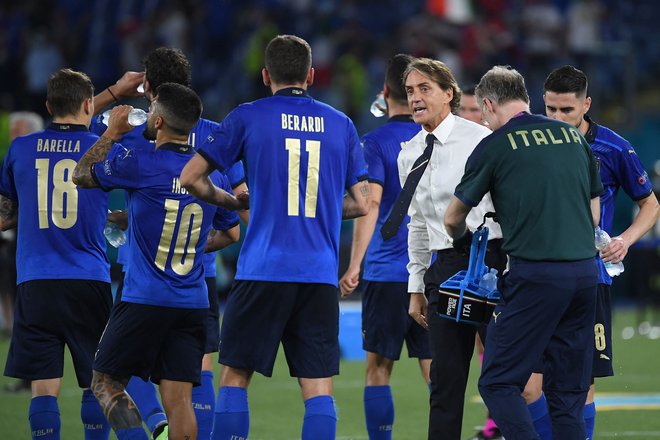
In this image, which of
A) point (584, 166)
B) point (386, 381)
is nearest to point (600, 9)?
point (386, 381)

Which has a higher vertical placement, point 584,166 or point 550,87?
point 550,87

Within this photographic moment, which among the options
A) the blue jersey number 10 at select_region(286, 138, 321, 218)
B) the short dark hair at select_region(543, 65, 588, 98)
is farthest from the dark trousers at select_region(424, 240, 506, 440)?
the short dark hair at select_region(543, 65, 588, 98)

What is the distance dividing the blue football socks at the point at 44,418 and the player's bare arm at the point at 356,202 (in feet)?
6.62

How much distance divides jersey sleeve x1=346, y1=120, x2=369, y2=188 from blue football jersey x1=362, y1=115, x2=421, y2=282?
4.25 ft

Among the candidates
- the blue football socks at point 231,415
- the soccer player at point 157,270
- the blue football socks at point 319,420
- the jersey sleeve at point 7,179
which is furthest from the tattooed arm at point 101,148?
the blue football socks at point 319,420

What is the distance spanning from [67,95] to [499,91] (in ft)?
8.61

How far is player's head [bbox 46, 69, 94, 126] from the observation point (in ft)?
23.2

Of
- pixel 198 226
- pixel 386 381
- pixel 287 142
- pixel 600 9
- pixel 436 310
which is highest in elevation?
pixel 600 9

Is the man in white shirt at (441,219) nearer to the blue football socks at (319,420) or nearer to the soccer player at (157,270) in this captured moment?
the blue football socks at (319,420)

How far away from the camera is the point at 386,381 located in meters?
7.90

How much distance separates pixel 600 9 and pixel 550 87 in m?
14.9

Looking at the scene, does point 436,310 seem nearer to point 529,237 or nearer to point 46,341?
point 529,237

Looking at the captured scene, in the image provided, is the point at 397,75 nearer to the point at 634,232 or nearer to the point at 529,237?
the point at 634,232

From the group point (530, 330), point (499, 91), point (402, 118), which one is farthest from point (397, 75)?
point (530, 330)
